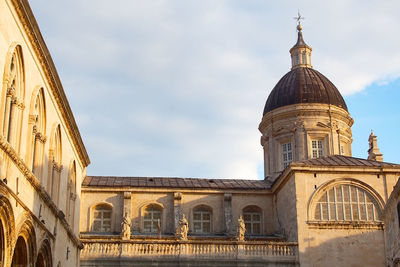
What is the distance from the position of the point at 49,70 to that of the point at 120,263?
596 inches

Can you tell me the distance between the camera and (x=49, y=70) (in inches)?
958

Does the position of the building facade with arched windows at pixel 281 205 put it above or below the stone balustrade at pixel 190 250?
above

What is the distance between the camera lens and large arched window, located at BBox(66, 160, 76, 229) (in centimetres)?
3100

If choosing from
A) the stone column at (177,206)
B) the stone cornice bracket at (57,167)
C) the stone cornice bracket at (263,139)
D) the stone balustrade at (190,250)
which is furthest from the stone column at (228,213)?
the stone cornice bracket at (57,167)

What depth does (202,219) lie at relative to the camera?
4381cm

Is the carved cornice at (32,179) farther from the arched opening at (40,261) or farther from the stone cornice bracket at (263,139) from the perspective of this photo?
the stone cornice bracket at (263,139)

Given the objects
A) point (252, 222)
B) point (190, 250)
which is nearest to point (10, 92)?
point (190, 250)

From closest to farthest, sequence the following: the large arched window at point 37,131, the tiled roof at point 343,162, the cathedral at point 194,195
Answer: the cathedral at point 194,195 → the large arched window at point 37,131 → the tiled roof at point 343,162

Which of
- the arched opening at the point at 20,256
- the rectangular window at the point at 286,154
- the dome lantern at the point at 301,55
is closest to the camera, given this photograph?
the arched opening at the point at 20,256

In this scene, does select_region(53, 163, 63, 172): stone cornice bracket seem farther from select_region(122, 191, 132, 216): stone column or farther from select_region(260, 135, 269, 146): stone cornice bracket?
select_region(260, 135, 269, 146): stone cornice bracket

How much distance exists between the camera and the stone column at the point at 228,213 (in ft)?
140

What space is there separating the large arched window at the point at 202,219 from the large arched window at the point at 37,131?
67.1ft

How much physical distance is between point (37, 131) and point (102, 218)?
20096 mm

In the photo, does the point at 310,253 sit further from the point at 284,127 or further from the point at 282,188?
the point at 284,127
